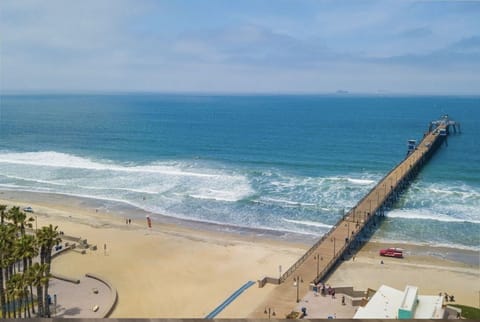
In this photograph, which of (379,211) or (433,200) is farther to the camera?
(433,200)

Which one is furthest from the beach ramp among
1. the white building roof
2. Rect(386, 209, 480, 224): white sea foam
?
Rect(386, 209, 480, 224): white sea foam

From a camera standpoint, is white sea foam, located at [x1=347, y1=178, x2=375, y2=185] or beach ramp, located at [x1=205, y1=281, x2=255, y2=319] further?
white sea foam, located at [x1=347, y1=178, x2=375, y2=185]

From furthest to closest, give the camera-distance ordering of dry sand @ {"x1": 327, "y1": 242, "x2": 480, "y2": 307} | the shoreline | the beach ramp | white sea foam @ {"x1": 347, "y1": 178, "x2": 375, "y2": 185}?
white sea foam @ {"x1": 347, "y1": 178, "x2": 375, "y2": 185}
the shoreline
dry sand @ {"x1": 327, "y1": 242, "x2": 480, "y2": 307}
the beach ramp

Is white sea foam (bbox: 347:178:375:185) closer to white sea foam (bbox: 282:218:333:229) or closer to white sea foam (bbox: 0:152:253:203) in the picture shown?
white sea foam (bbox: 0:152:253:203)

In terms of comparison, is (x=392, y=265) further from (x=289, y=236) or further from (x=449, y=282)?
(x=289, y=236)

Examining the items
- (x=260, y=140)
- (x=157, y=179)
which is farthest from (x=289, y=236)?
(x=260, y=140)

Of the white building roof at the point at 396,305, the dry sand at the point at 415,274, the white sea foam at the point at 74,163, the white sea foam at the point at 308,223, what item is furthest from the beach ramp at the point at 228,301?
the white sea foam at the point at 74,163
